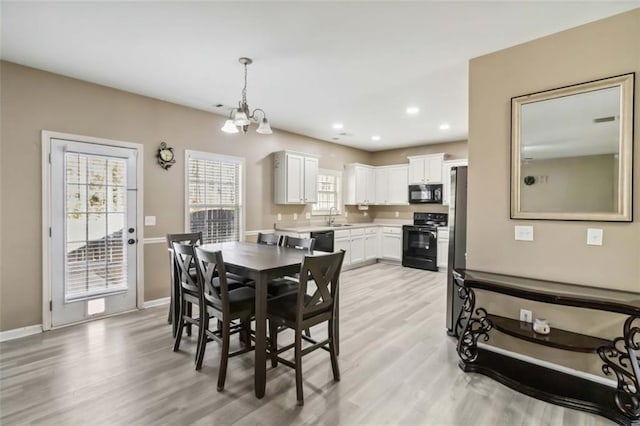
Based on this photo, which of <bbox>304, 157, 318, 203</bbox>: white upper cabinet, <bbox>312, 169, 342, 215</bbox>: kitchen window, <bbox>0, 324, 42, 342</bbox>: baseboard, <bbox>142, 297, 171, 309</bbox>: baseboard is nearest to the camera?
<bbox>0, 324, 42, 342</bbox>: baseboard

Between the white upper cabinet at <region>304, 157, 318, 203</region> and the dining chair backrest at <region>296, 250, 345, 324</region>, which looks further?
the white upper cabinet at <region>304, 157, 318, 203</region>

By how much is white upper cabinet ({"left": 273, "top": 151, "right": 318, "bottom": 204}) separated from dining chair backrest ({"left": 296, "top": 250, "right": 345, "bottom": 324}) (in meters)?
3.23

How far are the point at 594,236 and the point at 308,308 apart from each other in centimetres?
220

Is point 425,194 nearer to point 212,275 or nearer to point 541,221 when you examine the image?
point 541,221

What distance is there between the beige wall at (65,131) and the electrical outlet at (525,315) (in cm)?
396

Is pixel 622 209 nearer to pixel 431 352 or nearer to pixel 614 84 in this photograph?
pixel 614 84

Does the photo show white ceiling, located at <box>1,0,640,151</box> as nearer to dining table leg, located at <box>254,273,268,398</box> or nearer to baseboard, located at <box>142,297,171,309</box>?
dining table leg, located at <box>254,273,268,398</box>

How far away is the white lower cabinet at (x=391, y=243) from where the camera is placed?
22.1 ft

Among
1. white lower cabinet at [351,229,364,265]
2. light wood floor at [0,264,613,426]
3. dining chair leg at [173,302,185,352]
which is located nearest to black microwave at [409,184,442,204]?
white lower cabinet at [351,229,364,265]

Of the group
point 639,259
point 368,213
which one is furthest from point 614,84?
point 368,213

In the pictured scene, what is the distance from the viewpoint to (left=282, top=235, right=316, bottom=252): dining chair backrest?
10.1ft

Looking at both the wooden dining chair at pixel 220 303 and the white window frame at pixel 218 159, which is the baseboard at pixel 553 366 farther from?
the white window frame at pixel 218 159

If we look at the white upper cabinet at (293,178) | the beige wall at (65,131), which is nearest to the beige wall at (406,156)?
the white upper cabinet at (293,178)

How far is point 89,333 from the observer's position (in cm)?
321
